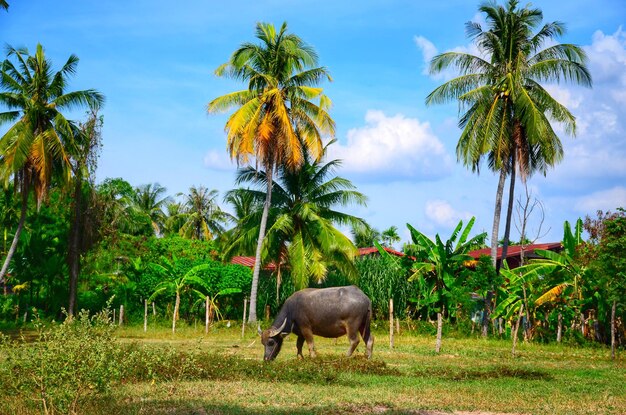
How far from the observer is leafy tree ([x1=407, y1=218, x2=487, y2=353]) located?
28078 millimetres

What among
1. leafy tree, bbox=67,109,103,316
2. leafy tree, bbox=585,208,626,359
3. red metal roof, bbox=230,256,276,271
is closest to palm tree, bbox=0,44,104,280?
leafy tree, bbox=67,109,103,316

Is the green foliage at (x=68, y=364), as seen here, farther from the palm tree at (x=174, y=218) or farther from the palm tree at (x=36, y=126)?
the palm tree at (x=174, y=218)

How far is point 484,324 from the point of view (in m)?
28.3

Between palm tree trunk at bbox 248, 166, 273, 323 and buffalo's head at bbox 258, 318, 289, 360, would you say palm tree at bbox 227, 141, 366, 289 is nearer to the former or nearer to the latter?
palm tree trunk at bbox 248, 166, 273, 323

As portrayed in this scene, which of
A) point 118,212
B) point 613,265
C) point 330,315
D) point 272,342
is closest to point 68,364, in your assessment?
point 272,342

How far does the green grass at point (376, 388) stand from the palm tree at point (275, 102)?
44.2 ft

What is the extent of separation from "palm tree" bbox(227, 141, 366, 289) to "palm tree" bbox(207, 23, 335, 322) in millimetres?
951

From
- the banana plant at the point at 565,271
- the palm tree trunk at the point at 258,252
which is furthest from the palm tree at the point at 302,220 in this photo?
the banana plant at the point at 565,271

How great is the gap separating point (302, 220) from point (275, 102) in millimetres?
5126

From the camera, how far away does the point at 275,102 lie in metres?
31.2

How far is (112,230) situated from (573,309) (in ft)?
67.9

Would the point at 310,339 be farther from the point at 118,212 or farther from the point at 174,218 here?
the point at 174,218

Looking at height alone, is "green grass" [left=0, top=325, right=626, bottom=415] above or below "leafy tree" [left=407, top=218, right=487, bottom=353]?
below

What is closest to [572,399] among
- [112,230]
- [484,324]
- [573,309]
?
[573,309]
